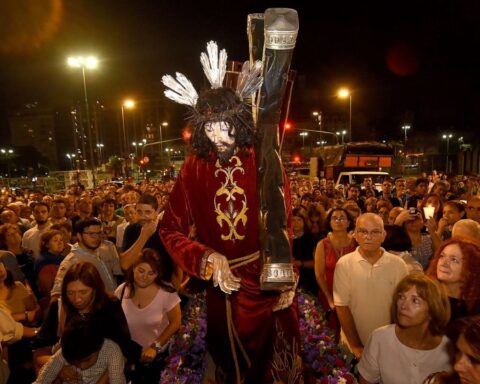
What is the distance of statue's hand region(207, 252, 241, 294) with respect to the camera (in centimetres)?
242

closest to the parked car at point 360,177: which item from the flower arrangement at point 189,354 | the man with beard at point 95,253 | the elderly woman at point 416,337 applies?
the man with beard at point 95,253

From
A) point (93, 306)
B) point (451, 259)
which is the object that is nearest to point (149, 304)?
point (93, 306)

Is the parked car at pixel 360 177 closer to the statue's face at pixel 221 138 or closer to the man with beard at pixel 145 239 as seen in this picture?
the man with beard at pixel 145 239

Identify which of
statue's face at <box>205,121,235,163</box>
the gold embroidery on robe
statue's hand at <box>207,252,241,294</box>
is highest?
statue's face at <box>205,121,235,163</box>

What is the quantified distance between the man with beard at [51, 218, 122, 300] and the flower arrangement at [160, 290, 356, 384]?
69.8 inches

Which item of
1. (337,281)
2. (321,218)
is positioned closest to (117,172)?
(321,218)

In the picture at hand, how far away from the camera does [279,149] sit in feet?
8.18

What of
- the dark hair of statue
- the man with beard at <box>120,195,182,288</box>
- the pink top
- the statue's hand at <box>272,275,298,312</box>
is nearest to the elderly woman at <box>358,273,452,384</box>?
the statue's hand at <box>272,275,298,312</box>

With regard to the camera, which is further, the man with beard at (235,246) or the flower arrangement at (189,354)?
the flower arrangement at (189,354)

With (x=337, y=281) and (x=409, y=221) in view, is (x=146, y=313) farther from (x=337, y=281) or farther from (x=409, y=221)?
(x=409, y=221)

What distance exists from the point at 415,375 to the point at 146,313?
7.84ft

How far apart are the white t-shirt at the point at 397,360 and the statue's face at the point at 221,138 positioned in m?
1.66

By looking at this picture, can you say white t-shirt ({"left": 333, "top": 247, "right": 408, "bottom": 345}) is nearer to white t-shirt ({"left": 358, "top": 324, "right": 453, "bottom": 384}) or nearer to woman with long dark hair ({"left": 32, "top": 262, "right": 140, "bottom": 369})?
white t-shirt ({"left": 358, "top": 324, "right": 453, "bottom": 384})

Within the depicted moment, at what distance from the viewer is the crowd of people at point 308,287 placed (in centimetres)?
289
